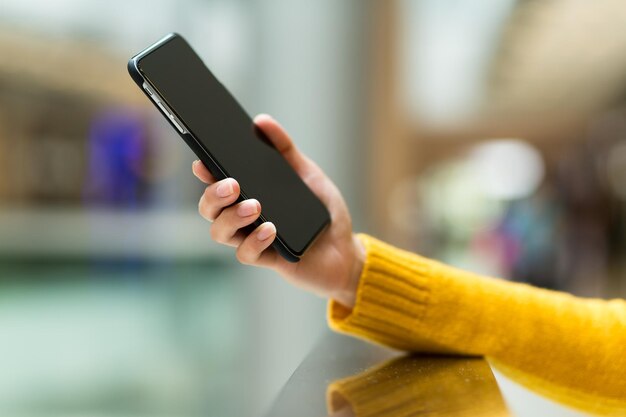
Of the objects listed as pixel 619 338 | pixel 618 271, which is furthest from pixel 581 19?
pixel 619 338

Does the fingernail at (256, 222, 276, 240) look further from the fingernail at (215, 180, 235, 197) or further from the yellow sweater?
the yellow sweater

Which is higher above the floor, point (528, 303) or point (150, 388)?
point (528, 303)

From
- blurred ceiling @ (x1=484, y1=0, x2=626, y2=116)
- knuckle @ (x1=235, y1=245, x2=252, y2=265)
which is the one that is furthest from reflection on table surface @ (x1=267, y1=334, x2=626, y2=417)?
blurred ceiling @ (x1=484, y1=0, x2=626, y2=116)

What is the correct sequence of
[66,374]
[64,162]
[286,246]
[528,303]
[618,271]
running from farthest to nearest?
[618,271]
[64,162]
[66,374]
[528,303]
[286,246]

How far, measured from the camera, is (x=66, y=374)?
306 cm

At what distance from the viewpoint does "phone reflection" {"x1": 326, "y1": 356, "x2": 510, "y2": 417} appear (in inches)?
18.8

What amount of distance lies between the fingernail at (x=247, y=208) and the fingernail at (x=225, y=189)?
0.06 ft

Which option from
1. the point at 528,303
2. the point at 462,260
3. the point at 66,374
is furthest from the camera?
the point at 462,260

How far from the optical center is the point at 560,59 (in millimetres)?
5941

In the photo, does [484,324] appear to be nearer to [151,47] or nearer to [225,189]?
[225,189]

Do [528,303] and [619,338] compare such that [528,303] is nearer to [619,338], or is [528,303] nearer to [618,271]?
[619,338]

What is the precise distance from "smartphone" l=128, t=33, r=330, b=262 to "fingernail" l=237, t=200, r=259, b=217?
31mm

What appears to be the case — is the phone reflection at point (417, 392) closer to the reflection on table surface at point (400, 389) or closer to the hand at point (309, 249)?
the reflection on table surface at point (400, 389)

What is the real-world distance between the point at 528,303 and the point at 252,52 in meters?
2.46
